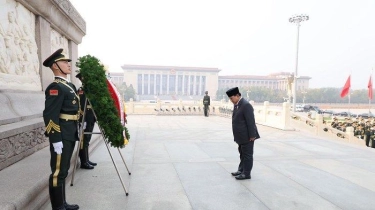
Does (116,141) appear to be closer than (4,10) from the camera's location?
Yes

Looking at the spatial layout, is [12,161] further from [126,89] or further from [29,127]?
[126,89]

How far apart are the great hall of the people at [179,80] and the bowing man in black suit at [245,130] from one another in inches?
3360

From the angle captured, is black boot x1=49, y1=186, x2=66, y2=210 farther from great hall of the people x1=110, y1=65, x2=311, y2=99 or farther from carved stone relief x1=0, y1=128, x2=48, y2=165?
great hall of the people x1=110, y1=65, x2=311, y2=99

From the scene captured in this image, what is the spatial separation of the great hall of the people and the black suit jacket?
85.3m

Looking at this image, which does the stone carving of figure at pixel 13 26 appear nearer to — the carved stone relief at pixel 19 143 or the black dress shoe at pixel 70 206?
the carved stone relief at pixel 19 143

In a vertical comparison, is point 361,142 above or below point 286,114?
below

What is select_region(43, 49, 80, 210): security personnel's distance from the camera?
2285 mm

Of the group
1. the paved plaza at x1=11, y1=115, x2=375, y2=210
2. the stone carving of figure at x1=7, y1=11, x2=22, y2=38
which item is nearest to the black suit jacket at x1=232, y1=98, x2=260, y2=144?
the paved plaza at x1=11, y1=115, x2=375, y2=210

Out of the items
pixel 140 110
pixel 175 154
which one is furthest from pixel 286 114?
pixel 140 110

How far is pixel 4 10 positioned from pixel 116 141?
2953 mm

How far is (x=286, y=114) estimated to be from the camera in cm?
978

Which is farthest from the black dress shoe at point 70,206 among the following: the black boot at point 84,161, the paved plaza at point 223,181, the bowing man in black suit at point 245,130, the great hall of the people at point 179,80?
the great hall of the people at point 179,80

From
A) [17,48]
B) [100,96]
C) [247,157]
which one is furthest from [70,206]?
[17,48]

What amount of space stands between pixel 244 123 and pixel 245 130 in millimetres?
113
